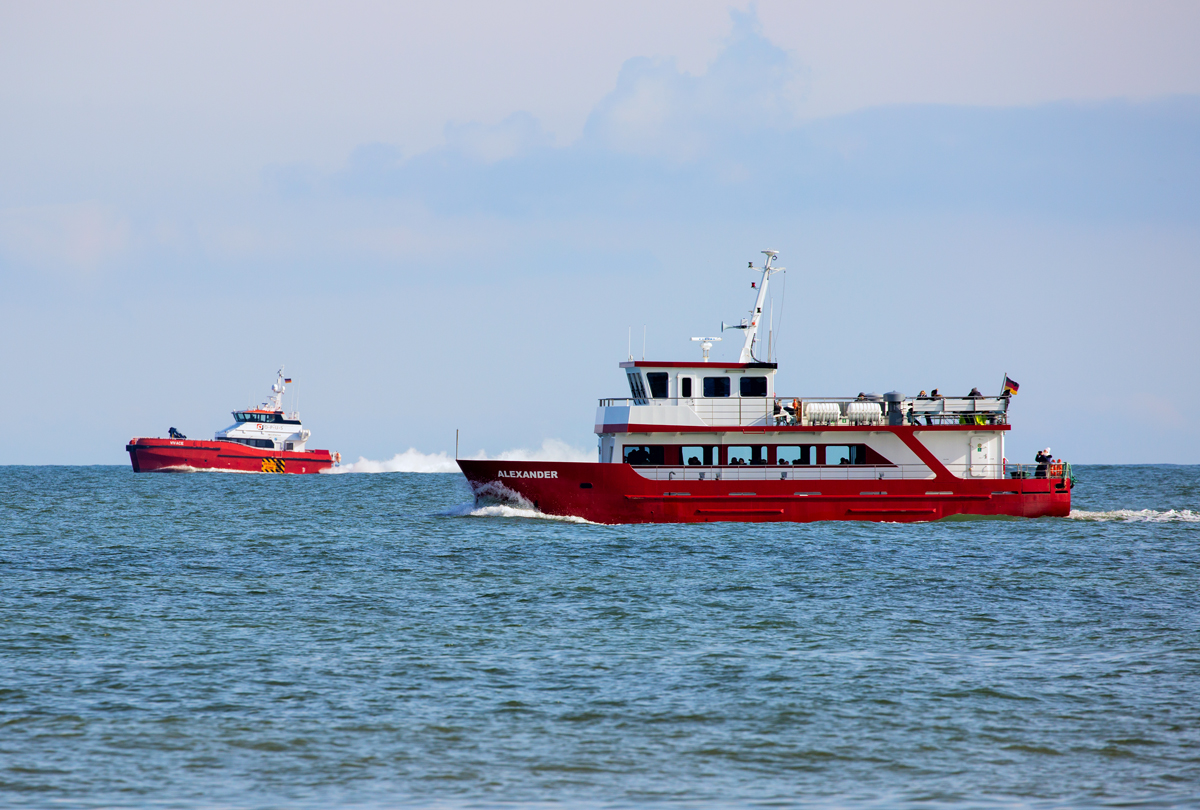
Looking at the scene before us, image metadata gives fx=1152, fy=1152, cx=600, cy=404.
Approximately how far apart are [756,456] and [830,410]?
8.05 feet

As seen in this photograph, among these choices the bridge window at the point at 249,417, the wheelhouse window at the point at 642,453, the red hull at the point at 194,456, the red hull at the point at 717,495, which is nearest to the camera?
the red hull at the point at 717,495

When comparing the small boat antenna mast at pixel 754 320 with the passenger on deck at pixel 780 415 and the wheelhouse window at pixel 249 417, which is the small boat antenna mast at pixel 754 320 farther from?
the wheelhouse window at pixel 249 417

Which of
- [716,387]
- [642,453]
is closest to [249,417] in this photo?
[642,453]

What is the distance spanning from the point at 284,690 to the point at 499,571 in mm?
10614

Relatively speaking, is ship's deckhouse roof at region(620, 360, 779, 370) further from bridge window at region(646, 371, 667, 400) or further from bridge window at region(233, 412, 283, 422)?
bridge window at region(233, 412, 283, 422)

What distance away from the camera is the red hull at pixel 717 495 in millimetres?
31672

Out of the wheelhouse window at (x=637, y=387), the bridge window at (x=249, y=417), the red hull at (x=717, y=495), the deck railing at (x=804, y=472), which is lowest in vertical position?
the red hull at (x=717, y=495)

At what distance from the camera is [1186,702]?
43.6 feet

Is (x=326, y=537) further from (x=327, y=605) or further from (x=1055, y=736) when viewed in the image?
(x=1055, y=736)

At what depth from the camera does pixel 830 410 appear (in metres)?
32.3

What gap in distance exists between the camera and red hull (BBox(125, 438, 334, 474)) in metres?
102

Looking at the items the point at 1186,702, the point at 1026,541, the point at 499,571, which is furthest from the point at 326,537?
the point at 1186,702

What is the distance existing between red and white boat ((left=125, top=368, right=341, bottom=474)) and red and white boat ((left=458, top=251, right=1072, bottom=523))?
76055 millimetres

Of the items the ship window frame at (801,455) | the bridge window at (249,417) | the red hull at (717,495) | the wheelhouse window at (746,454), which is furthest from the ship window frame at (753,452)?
the bridge window at (249,417)
